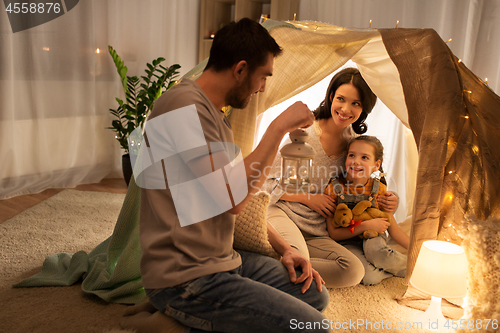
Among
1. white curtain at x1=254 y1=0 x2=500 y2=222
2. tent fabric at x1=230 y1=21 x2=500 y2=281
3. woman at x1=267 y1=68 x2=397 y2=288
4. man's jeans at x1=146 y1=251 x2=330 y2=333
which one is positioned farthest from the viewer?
white curtain at x1=254 y1=0 x2=500 y2=222

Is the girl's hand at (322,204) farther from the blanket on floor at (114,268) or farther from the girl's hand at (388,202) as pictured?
the blanket on floor at (114,268)

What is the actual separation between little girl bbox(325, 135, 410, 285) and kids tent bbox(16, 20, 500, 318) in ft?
0.86

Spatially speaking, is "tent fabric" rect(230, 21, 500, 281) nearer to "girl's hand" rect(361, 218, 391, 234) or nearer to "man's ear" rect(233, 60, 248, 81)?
"girl's hand" rect(361, 218, 391, 234)

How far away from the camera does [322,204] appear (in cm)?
213

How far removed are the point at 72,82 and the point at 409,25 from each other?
2.96 m

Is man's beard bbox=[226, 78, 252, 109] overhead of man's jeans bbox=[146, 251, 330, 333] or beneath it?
overhead

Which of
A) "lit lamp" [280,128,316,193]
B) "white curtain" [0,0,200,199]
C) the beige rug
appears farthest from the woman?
"white curtain" [0,0,200,199]

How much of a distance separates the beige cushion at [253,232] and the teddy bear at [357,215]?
1.67 feet

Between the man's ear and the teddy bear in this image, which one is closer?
the man's ear

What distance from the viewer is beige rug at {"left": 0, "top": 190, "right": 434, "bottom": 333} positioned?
1629 mm

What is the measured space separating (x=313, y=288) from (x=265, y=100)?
931mm

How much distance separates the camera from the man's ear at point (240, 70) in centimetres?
122

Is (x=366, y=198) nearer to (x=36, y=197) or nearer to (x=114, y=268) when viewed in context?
(x=114, y=268)

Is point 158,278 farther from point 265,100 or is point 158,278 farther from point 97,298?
point 265,100
